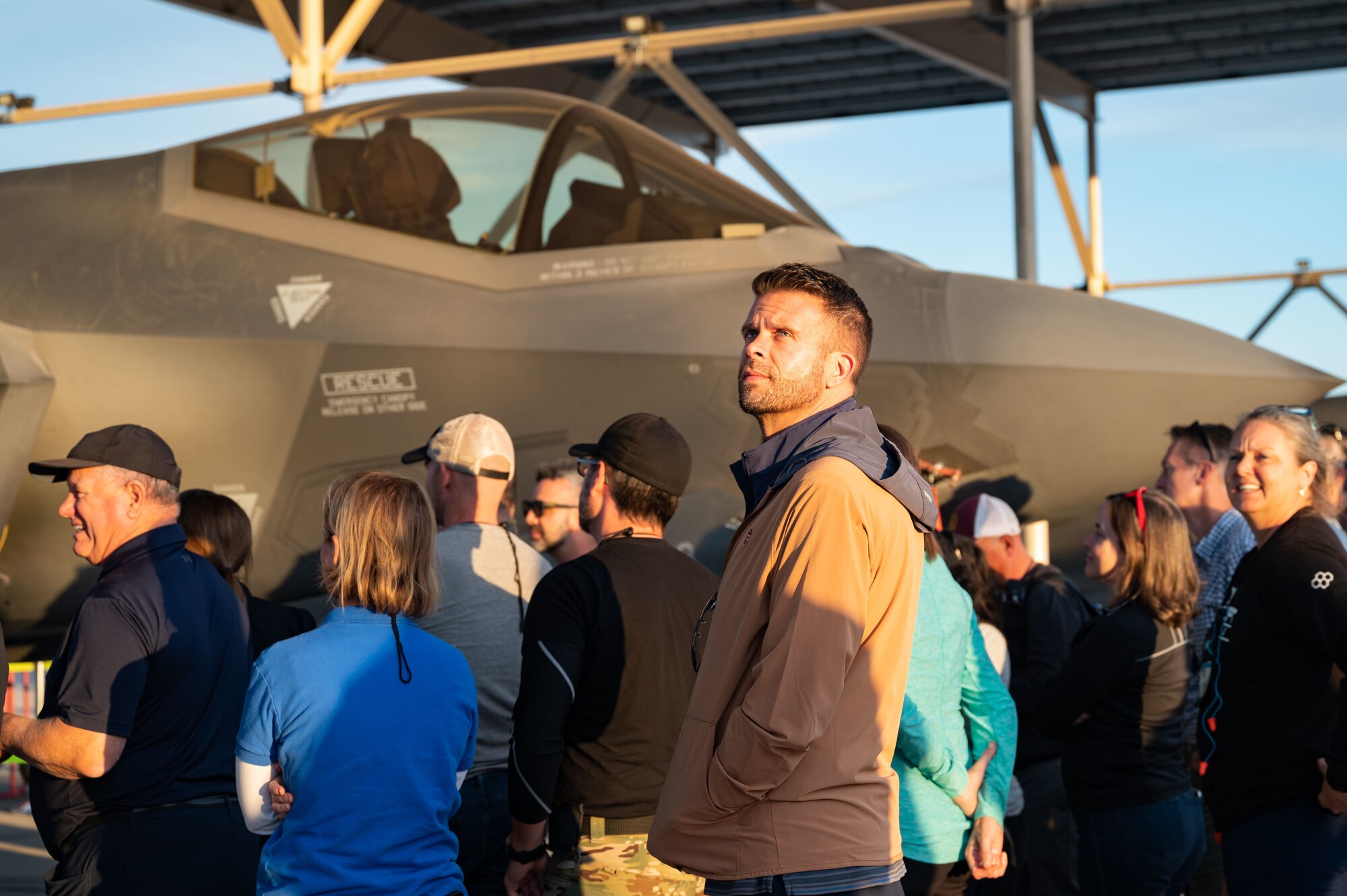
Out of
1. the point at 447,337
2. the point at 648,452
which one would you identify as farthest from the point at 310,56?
the point at 648,452

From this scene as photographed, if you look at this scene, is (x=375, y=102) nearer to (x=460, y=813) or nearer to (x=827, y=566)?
(x=460, y=813)

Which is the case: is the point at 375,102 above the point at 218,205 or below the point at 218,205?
above

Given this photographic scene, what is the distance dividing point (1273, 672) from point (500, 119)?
15.1 feet

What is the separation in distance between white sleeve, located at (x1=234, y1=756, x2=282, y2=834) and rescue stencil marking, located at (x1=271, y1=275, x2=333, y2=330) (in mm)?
3756

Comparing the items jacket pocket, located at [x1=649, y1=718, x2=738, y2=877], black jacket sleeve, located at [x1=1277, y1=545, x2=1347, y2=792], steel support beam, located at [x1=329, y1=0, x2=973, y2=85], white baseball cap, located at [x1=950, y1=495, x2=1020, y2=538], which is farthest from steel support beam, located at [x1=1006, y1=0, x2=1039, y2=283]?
jacket pocket, located at [x1=649, y1=718, x2=738, y2=877]

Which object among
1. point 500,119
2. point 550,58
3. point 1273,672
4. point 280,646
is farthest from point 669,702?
point 550,58

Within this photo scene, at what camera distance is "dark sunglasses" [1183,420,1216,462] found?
5.79 meters

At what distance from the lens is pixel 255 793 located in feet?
9.50

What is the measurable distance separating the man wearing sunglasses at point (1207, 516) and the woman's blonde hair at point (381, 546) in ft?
12.4

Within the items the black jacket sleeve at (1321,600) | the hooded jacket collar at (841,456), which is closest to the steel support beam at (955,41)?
A: the black jacket sleeve at (1321,600)

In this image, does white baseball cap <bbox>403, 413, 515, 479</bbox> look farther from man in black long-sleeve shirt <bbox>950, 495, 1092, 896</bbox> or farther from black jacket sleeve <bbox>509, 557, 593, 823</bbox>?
man in black long-sleeve shirt <bbox>950, 495, 1092, 896</bbox>

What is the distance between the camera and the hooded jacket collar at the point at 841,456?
2.42 metres

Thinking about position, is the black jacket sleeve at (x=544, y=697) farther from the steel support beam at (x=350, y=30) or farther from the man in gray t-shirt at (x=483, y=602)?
the steel support beam at (x=350, y=30)

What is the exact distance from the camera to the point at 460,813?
4.10 metres
